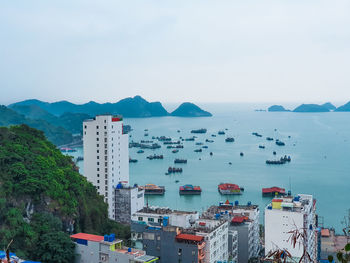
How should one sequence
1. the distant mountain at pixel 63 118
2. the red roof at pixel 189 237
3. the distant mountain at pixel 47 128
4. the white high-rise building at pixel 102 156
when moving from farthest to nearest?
the distant mountain at pixel 63 118, the distant mountain at pixel 47 128, the white high-rise building at pixel 102 156, the red roof at pixel 189 237

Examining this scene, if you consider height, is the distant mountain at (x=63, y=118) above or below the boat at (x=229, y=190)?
above

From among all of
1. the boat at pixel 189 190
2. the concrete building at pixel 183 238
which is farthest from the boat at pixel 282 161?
the concrete building at pixel 183 238

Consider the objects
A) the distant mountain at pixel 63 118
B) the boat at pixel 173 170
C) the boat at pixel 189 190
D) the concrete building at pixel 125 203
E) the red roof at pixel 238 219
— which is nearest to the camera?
the red roof at pixel 238 219

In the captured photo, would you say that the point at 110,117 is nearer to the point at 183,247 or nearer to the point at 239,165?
the point at 183,247

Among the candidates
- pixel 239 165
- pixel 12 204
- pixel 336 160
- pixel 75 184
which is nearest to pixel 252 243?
pixel 75 184

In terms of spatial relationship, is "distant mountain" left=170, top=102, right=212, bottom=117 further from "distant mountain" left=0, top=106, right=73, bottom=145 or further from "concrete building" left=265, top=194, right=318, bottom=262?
"concrete building" left=265, top=194, right=318, bottom=262

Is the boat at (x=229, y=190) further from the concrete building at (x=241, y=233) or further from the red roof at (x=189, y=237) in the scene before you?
the red roof at (x=189, y=237)

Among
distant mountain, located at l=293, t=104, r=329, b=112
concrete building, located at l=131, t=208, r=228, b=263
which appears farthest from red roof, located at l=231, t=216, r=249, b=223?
distant mountain, located at l=293, t=104, r=329, b=112
